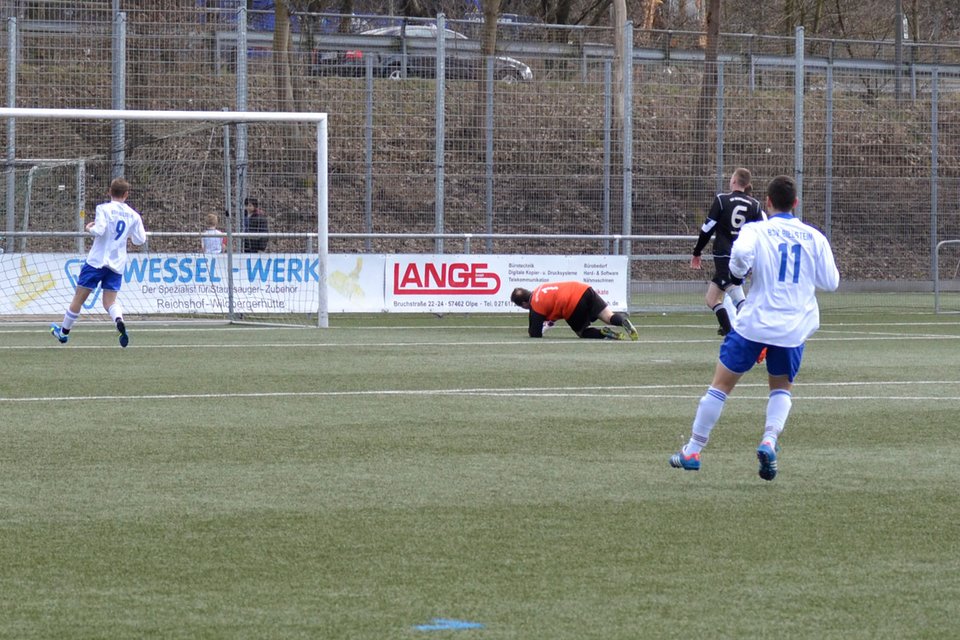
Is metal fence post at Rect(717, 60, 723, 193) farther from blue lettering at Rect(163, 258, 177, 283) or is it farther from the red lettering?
blue lettering at Rect(163, 258, 177, 283)

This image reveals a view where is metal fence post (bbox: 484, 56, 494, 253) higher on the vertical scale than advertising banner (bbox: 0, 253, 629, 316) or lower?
higher

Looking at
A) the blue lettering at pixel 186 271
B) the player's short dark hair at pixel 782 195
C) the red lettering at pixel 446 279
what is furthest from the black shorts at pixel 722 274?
the player's short dark hair at pixel 782 195

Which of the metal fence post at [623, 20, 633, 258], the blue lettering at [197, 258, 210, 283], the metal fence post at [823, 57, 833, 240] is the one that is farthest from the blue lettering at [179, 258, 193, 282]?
the metal fence post at [823, 57, 833, 240]

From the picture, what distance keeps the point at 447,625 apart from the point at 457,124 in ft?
64.3

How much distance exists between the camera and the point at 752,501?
7156 millimetres

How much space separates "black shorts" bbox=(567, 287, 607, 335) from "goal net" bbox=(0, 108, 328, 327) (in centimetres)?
361

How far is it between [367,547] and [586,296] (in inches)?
474

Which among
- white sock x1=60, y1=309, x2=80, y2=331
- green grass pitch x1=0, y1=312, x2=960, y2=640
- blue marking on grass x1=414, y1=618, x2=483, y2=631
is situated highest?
white sock x1=60, y1=309, x2=80, y2=331

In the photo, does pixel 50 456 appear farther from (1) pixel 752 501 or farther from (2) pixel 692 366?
(2) pixel 692 366

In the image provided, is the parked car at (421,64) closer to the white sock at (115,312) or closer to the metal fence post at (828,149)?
the metal fence post at (828,149)

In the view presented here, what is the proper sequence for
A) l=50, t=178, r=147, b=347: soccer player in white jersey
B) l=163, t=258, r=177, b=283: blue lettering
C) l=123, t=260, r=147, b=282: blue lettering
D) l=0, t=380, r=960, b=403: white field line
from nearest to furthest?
l=0, t=380, r=960, b=403: white field line
l=50, t=178, r=147, b=347: soccer player in white jersey
l=123, t=260, r=147, b=282: blue lettering
l=163, t=258, r=177, b=283: blue lettering

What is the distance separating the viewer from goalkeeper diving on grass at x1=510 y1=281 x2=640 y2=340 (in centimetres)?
1783

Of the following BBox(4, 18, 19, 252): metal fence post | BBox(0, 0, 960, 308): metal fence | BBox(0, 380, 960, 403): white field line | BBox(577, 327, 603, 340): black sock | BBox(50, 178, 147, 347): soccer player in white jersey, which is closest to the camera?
BBox(0, 380, 960, 403): white field line

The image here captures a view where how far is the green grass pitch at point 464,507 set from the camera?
16.4ft
